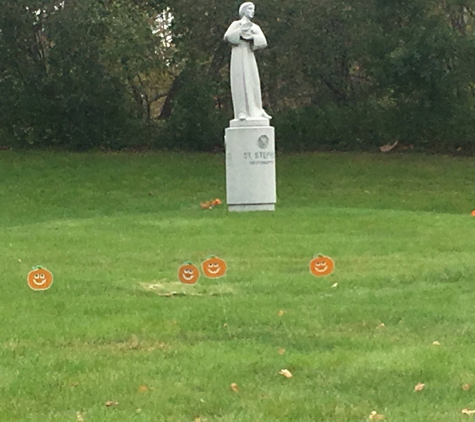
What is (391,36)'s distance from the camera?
22.4 m

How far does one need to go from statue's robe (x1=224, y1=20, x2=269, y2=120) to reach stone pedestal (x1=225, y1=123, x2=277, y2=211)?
1.65 feet

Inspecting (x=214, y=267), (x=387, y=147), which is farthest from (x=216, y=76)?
(x=214, y=267)

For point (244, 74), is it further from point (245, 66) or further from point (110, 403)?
point (110, 403)

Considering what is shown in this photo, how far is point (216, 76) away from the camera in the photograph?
2488 centimetres

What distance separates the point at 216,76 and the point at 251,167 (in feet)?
34.4

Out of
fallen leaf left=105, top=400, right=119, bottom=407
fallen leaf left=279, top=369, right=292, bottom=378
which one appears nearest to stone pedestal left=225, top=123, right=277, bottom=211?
fallen leaf left=279, top=369, right=292, bottom=378

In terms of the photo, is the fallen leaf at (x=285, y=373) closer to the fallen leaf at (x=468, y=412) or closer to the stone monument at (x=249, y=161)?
the fallen leaf at (x=468, y=412)

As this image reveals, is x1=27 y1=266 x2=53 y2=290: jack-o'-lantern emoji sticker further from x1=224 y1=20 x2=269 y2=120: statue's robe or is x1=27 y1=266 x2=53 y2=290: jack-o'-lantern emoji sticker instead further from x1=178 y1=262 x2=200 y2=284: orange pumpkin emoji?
x1=224 y1=20 x2=269 y2=120: statue's robe

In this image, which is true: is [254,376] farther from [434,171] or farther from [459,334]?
[434,171]

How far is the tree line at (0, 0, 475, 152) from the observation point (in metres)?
22.7

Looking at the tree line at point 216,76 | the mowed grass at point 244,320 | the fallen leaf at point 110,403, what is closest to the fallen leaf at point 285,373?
the mowed grass at point 244,320

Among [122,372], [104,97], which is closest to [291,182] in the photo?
[104,97]

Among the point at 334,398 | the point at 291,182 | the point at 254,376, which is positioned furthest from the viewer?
the point at 291,182

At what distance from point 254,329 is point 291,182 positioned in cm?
1430
